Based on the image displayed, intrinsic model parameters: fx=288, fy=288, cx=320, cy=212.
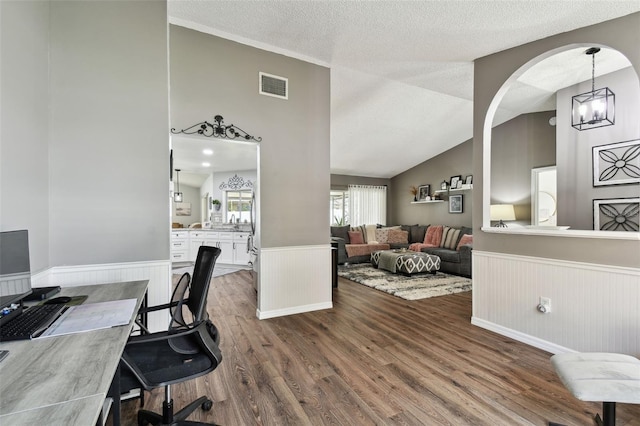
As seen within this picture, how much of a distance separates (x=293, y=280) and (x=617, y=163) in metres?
4.25

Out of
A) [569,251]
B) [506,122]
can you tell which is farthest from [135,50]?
[506,122]

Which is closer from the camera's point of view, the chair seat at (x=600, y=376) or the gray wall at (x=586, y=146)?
the chair seat at (x=600, y=376)

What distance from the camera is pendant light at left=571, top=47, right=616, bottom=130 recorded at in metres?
3.43

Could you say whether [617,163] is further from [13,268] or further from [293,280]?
[13,268]

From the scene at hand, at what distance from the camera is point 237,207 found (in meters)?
7.87

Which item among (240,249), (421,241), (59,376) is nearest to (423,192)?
(421,241)

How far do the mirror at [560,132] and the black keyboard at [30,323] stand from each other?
3477 millimetres

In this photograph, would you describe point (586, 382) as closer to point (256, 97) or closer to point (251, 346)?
point (251, 346)

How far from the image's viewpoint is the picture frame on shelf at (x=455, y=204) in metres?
6.84

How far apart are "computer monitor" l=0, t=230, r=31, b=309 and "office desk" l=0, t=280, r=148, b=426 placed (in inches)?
13.6

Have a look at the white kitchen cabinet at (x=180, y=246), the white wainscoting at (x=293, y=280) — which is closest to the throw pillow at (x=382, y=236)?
the white wainscoting at (x=293, y=280)

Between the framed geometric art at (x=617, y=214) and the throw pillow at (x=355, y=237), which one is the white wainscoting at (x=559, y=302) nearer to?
the framed geometric art at (x=617, y=214)

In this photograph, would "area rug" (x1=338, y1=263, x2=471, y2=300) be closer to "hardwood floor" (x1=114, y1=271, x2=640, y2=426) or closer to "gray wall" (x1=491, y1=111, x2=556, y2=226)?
"hardwood floor" (x1=114, y1=271, x2=640, y2=426)

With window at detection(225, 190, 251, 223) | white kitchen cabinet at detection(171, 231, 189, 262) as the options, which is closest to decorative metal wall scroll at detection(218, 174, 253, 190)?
window at detection(225, 190, 251, 223)
